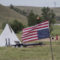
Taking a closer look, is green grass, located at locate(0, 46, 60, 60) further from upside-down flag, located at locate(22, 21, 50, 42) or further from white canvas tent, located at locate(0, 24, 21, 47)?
white canvas tent, located at locate(0, 24, 21, 47)

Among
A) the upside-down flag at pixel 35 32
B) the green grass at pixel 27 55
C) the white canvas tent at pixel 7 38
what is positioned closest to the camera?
the upside-down flag at pixel 35 32

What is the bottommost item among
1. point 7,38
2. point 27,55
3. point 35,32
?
point 27,55

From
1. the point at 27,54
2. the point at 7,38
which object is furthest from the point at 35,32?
the point at 7,38

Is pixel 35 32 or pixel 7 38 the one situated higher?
pixel 35 32

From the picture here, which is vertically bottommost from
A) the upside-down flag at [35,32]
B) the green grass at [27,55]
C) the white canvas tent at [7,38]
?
the green grass at [27,55]

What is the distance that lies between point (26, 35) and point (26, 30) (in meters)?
0.26

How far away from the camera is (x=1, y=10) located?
490ft

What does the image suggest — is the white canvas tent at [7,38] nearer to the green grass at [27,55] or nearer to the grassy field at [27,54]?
the grassy field at [27,54]

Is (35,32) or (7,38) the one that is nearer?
(35,32)

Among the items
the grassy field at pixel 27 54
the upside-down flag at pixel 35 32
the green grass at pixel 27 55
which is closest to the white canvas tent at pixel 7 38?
the grassy field at pixel 27 54

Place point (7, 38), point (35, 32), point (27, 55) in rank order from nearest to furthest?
point (35, 32)
point (27, 55)
point (7, 38)

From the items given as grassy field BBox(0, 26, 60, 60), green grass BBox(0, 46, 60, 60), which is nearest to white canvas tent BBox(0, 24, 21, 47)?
grassy field BBox(0, 26, 60, 60)

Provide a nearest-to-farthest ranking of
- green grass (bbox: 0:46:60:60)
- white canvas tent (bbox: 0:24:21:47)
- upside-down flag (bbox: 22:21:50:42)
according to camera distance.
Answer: upside-down flag (bbox: 22:21:50:42) → green grass (bbox: 0:46:60:60) → white canvas tent (bbox: 0:24:21:47)

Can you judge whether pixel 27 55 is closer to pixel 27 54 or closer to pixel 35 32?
pixel 27 54
